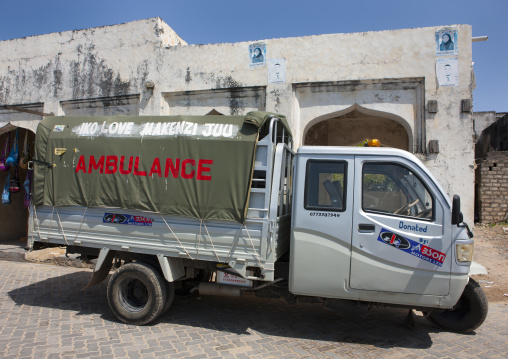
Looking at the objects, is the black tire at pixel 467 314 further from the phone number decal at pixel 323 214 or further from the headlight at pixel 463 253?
the phone number decal at pixel 323 214

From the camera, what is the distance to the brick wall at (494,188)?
12.3 metres

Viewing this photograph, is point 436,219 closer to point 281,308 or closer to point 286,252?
point 286,252

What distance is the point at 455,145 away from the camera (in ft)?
23.8

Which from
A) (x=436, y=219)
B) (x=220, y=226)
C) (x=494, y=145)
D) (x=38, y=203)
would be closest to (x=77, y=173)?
(x=38, y=203)

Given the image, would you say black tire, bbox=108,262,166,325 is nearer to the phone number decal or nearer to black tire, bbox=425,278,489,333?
the phone number decal

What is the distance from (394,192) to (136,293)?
3514mm

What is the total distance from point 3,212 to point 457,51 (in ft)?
42.6

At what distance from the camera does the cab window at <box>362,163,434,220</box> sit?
4074 millimetres

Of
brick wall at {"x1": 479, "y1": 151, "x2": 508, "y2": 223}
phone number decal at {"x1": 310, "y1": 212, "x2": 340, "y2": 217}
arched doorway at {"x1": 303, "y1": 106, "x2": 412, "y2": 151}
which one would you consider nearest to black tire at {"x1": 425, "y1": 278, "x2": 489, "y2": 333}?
phone number decal at {"x1": 310, "y1": 212, "x2": 340, "y2": 217}

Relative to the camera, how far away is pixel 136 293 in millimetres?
4918

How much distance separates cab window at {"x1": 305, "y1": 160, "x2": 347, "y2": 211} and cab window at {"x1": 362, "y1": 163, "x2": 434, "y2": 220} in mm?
248

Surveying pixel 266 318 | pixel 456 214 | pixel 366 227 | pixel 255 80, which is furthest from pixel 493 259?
pixel 255 80

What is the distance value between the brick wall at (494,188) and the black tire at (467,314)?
362 inches

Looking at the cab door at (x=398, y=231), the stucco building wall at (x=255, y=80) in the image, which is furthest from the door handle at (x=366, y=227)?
the stucco building wall at (x=255, y=80)
